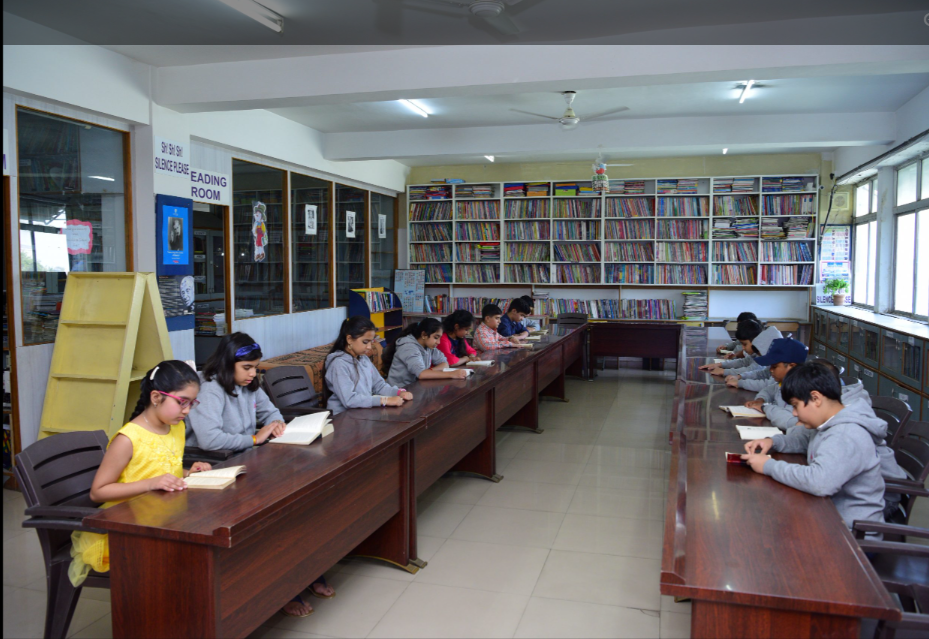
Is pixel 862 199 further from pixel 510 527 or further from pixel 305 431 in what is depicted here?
pixel 305 431

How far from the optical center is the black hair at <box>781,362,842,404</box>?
8.07ft

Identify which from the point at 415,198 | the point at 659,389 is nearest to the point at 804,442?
the point at 659,389

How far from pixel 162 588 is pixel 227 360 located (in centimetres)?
128

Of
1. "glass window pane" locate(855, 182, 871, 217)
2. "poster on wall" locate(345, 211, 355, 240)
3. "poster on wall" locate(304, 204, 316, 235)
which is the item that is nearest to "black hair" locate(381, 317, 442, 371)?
"poster on wall" locate(304, 204, 316, 235)

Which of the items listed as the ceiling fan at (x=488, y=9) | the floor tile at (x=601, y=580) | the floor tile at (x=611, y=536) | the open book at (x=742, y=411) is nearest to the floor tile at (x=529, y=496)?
the floor tile at (x=611, y=536)

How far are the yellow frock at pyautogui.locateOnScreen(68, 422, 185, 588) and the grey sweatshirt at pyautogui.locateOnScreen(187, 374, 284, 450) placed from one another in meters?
0.30

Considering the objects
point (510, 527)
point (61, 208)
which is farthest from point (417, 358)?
point (61, 208)

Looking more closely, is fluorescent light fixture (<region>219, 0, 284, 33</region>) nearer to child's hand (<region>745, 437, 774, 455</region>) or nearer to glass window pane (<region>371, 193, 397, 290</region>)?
child's hand (<region>745, 437, 774, 455</region>)

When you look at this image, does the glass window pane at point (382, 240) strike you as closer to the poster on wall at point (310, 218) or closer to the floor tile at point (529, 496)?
the poster on wall at point (310, 218)

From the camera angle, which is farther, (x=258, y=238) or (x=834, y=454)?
(x=258, y=238)

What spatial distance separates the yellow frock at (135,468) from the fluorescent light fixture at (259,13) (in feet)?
8.07

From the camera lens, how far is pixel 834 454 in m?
2.28

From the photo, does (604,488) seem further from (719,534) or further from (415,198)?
(415,198)

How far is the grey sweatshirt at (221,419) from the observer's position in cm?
300
